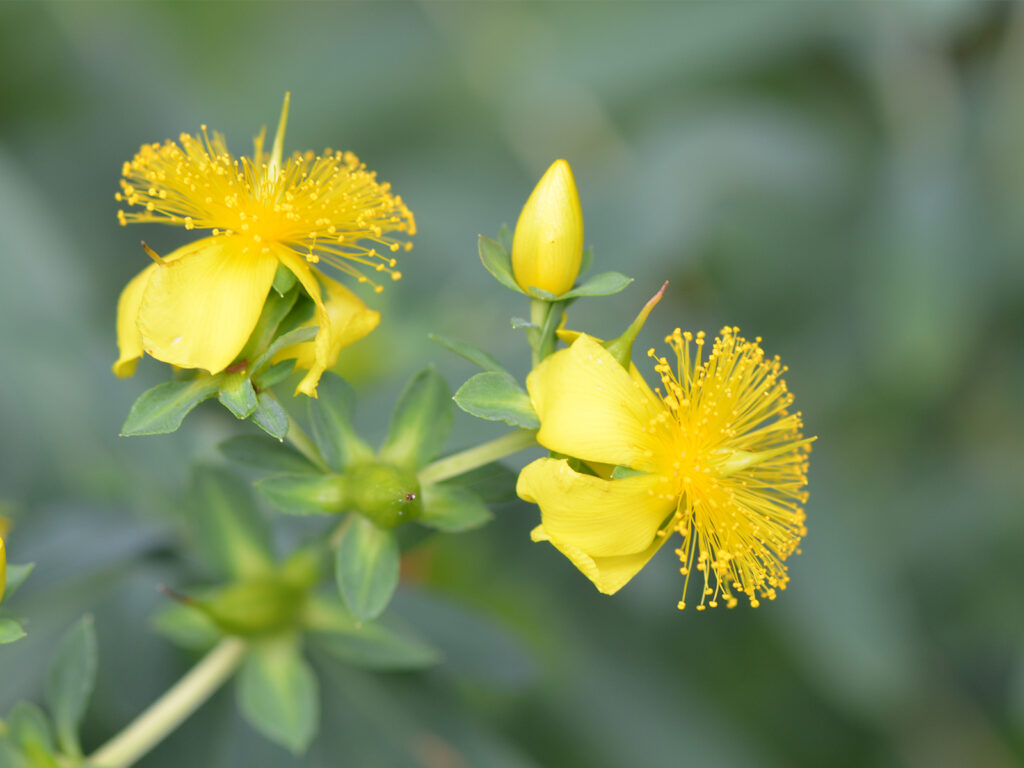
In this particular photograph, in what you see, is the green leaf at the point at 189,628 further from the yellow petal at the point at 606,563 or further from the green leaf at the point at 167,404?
the yellow petal at the point at 606,563

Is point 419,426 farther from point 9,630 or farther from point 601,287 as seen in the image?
point 9,630

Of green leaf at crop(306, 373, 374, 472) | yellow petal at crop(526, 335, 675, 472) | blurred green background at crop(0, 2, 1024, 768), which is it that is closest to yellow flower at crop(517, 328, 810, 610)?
yellow petal at crop(526, 335, 675, 472)

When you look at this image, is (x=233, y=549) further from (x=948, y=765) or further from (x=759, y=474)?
(x=948, y=765)

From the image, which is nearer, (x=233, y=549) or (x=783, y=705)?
(x=233, y=549)

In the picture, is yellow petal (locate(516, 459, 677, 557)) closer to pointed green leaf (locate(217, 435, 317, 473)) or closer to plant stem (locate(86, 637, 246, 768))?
pointed green leaf (locate(217, 435, 317, 473))

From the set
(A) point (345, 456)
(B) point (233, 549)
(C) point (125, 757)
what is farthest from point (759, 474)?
(C) point (125, 757)

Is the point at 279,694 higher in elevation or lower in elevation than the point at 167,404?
lower

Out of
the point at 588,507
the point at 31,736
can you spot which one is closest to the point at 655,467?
the point at 588,507
